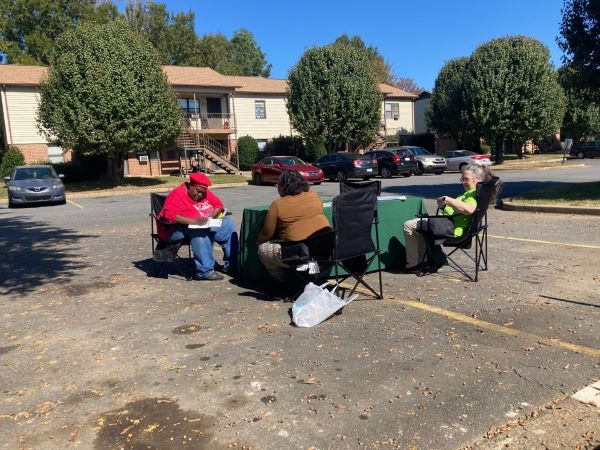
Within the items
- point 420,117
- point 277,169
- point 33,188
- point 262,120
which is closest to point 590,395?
point 33,188

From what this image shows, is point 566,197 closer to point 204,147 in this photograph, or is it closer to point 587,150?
point 204,147

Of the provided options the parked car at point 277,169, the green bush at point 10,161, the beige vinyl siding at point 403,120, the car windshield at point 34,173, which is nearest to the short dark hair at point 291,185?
the car windshield at point 34,173

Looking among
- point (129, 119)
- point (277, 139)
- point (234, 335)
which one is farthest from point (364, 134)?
point (234, 335)

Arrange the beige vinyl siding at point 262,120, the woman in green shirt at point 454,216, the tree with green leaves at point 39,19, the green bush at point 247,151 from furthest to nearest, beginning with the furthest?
the tree with green leaves at point 39,19, the beige vinyl siding at point 262,120, the green bush at point 247,151, the woman in green shirt at point 454,216

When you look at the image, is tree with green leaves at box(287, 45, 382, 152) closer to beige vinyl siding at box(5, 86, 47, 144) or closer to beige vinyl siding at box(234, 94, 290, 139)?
beige vinyl siding at box(234, 94, 290, 139)

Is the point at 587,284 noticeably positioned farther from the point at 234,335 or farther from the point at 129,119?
the point at 129,119

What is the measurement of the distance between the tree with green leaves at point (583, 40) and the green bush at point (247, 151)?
24.8m

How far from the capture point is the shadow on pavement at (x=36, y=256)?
702 cm

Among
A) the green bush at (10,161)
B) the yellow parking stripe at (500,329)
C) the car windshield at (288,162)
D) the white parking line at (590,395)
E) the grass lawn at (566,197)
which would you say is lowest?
the white parking line at (590,395)

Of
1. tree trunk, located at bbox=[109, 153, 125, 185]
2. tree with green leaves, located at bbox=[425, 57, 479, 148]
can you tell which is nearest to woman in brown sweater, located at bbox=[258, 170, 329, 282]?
tree trunk, located at bbox=[109, 153, 125, 185]

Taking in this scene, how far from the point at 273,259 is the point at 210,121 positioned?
3304 cm

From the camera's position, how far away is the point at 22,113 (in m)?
32.3

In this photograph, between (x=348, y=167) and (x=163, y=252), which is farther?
(x=348, y=167)

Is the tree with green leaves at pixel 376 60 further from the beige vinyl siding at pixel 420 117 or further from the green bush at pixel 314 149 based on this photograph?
the green bush at pixel 314 149
